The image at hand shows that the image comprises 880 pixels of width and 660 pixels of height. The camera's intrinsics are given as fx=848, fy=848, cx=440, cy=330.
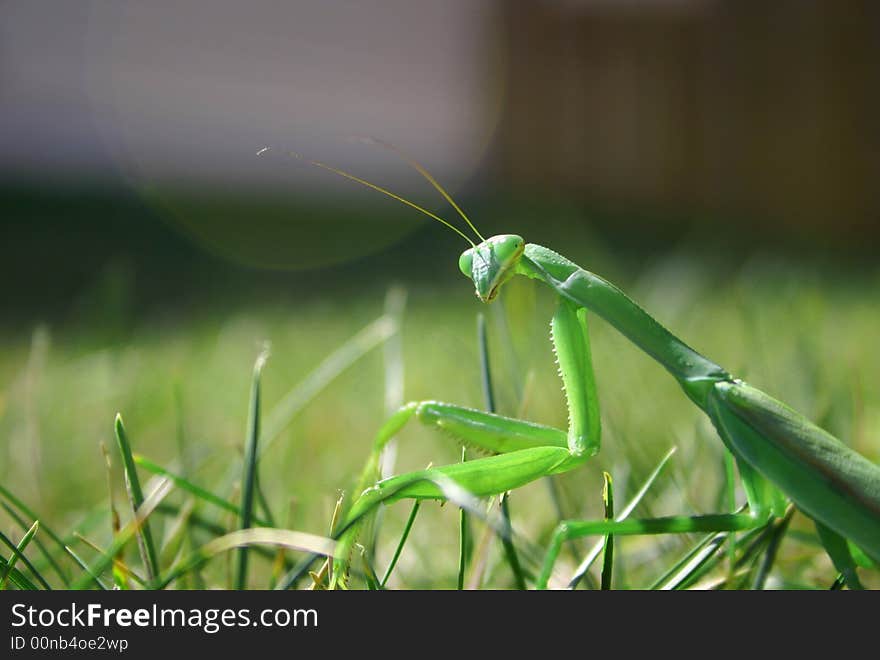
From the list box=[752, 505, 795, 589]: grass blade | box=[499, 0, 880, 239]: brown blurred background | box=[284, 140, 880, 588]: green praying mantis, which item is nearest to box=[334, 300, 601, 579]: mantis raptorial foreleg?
box=[284, 140, 880, 588]: green praying mantis

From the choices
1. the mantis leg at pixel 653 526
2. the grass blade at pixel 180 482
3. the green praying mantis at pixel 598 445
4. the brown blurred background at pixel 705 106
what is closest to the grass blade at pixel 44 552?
the grass blade at pixel 180 482

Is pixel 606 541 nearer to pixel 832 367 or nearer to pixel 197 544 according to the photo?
pixel 197 544

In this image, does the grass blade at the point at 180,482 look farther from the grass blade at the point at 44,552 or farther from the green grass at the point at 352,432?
the grass blade at the point at 44,552

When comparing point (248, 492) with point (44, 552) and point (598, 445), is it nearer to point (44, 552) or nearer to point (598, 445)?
point (44, 552)

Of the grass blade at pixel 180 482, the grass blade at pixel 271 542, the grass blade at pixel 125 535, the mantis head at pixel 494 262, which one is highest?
the mantis head at pixel 494 262

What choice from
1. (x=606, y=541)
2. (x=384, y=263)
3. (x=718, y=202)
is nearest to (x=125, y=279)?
(x=606, y=541)

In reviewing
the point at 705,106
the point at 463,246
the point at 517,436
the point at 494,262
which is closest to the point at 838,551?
the point at 517,436
